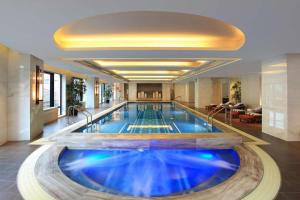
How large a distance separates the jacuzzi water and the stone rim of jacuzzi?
1.19 feet

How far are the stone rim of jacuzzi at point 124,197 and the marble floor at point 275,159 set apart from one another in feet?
1.35

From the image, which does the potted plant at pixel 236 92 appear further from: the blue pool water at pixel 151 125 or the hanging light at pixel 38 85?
the hanging light at pixel 38 85

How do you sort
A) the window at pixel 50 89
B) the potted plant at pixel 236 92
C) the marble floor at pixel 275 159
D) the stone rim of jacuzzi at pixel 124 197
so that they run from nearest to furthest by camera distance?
the stone rim of jacuzzi at pixel 124 197 → the marble floor at pixel 275 159 → the window at pixel 50 89 → the potted plant at pixel 236 92

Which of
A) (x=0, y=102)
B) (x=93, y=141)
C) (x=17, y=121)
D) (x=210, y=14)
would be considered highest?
(x=210, y=14)

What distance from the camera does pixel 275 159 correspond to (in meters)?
4.99

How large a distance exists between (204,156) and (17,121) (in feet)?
19.9

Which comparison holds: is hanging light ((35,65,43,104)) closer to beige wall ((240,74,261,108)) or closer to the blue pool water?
the blue pool water

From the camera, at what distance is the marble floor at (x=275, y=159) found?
11.1 feet

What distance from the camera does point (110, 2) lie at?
10.3 ft

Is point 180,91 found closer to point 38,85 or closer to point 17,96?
point 38,85

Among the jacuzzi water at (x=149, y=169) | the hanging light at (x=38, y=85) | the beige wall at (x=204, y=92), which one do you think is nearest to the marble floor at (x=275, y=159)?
the jacuzzi water at (x=149, y=169)

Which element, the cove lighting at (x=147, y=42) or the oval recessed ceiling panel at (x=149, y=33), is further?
the cove lighting at (x=147, y=42)

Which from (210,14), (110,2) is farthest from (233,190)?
(110,2)

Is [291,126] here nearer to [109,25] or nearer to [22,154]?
[109,25]
